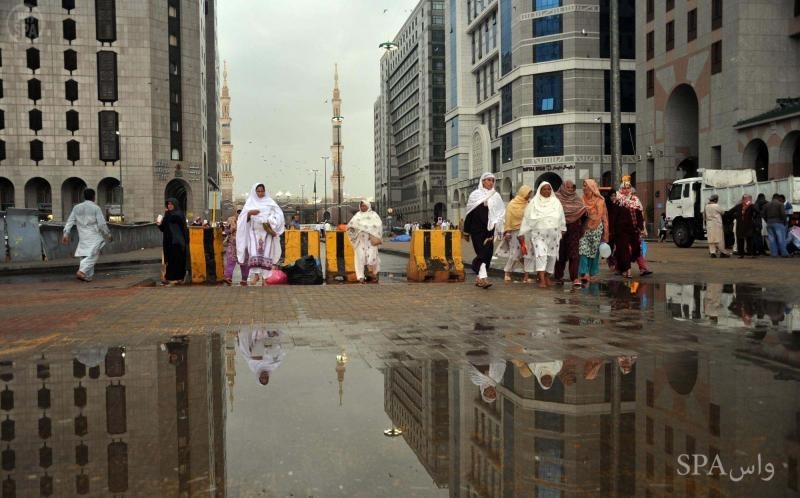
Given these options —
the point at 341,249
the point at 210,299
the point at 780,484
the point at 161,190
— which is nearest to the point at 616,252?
the point at 341,249

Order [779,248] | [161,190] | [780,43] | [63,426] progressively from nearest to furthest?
1. [63,426]
2. [779,248]
3. [780,43]
4. [161,190]

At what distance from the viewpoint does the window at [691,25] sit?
39469 millimetres

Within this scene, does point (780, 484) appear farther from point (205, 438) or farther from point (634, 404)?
point (205, 438)

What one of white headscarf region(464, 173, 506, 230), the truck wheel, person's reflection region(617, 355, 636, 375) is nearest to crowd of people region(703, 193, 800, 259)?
the truck wheel

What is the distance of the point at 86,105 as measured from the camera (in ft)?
199

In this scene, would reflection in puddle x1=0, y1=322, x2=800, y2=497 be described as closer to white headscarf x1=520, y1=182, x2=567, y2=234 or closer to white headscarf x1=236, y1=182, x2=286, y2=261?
white headscarf x1=520, y1=182, x2=567, y2=234

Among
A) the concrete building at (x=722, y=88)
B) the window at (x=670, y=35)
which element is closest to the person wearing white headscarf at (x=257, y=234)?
the concrete building at (x=722, y=88)

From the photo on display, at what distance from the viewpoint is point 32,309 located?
340 inches

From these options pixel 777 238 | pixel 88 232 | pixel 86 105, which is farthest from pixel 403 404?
pixel 86 105

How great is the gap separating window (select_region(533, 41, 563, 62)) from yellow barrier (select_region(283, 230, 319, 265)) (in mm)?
43259

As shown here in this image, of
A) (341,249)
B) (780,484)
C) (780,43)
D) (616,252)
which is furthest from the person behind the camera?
(780,43)

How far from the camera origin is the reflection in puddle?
2762 mm

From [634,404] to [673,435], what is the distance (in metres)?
0.53

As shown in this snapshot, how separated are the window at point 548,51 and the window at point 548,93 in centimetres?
122
